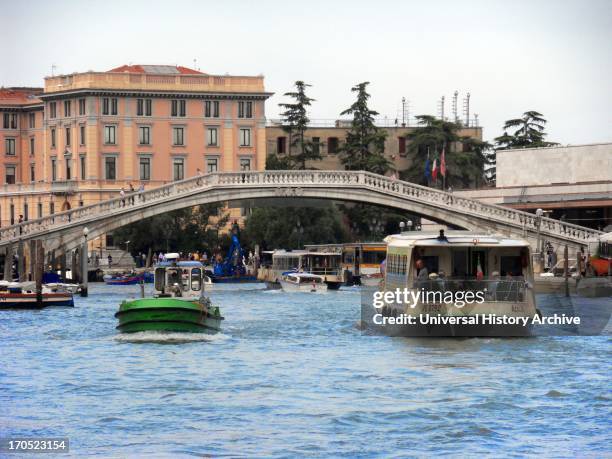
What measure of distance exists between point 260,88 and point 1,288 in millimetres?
48858

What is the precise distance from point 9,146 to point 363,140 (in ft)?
77.9

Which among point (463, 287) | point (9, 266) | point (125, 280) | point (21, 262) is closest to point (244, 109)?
point (125, 280)

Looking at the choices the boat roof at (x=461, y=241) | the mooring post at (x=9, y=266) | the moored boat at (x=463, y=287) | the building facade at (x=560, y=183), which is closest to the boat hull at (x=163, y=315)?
the moored boat at (x=463, y=287)

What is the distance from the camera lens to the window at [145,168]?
10112 cm

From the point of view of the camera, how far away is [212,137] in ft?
335

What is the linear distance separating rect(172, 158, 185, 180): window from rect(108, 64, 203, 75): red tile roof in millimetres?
5259

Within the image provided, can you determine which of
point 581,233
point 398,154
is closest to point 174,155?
point 398,154

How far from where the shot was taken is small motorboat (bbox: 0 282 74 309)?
52.7 meters

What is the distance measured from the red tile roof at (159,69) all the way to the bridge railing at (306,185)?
31.8 m

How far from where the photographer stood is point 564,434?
25016 mm

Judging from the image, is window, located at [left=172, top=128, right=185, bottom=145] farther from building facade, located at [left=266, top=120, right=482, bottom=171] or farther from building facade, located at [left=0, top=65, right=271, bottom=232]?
building facade, located at [left=266, top=120, right=482, bottom=171]

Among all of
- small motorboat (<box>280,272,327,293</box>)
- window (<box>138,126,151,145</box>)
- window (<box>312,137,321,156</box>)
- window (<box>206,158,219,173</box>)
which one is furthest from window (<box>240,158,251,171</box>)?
small motorboat (<box>280,272,327,293</box>)

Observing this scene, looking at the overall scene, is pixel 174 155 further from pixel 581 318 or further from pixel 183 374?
Result: pixel 183 374

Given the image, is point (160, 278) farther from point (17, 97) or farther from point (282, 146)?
point (17, 97)
